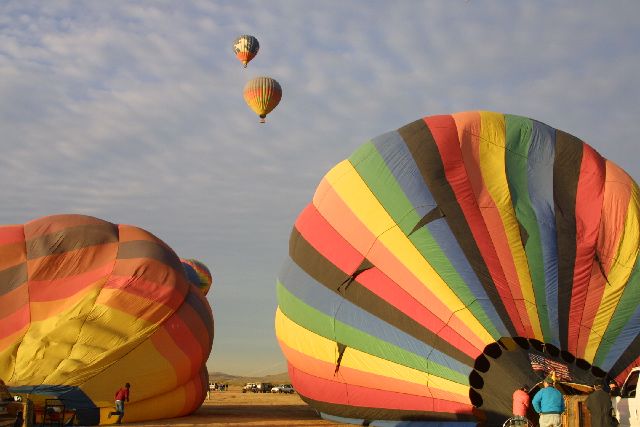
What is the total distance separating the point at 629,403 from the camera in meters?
8.95

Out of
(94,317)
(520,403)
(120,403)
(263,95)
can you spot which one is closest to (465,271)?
(520,403)

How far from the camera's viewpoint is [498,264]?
11.5 meters

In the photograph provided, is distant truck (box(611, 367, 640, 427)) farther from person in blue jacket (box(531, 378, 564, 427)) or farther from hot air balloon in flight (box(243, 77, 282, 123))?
hot air balloon in flight (box(243, 77, 282, 123))

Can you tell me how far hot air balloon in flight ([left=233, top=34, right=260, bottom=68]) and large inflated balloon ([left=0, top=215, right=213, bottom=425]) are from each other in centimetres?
1620

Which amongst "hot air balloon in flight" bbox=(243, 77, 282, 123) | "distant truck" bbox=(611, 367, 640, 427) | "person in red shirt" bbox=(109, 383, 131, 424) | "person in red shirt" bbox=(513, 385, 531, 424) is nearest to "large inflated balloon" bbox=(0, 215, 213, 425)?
"person in red shirt" bbox=(109, 383, 131, 424)

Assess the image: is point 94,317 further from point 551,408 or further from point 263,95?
point 263,95

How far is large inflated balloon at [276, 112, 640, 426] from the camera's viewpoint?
1072cm

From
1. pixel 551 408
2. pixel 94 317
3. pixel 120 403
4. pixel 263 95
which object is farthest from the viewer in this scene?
pixel 263 95

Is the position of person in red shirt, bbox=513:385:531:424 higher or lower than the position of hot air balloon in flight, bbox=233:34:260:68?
lower

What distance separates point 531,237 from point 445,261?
1.37m

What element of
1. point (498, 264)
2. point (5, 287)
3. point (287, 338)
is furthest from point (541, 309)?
point (5, 287)

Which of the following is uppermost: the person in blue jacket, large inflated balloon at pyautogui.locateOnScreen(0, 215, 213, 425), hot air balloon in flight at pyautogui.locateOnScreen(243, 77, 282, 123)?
hot air balloon in flight at pyautogui.locateOnScreen(243, 77, 282, 123)

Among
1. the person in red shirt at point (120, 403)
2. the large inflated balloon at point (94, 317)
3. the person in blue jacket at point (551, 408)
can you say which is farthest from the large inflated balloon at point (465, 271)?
the person in red shirt at point (120, 403)

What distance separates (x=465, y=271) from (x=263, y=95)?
1833 centimetres
